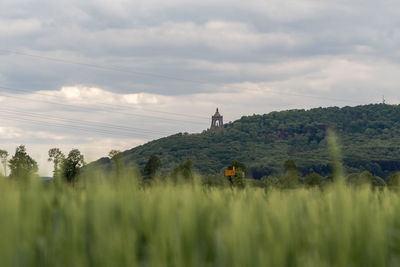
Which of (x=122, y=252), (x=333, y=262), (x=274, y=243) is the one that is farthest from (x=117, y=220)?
(x=333, y=262)

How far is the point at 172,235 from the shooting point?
8.97ft

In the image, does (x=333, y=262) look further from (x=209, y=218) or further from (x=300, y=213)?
(x=300, y=213)

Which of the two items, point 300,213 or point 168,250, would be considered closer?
point 168,250

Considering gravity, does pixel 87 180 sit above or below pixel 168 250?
above

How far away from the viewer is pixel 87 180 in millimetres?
3715

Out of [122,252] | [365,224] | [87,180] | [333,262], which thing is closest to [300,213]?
[365,224]

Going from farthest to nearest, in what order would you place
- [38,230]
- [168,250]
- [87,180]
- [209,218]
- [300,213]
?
[300,213] → [87,180] → [209,218] → [38,230] → [168,250]

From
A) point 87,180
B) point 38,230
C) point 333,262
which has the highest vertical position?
point 87,180

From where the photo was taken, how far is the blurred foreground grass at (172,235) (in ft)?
8.08

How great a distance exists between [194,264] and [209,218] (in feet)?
3.40

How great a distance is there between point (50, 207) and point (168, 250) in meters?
1.43

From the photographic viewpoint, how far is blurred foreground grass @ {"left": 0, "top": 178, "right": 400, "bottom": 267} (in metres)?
2.46

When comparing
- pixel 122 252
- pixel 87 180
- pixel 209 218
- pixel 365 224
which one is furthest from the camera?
pixel 87 180

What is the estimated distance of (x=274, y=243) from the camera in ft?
8.97
